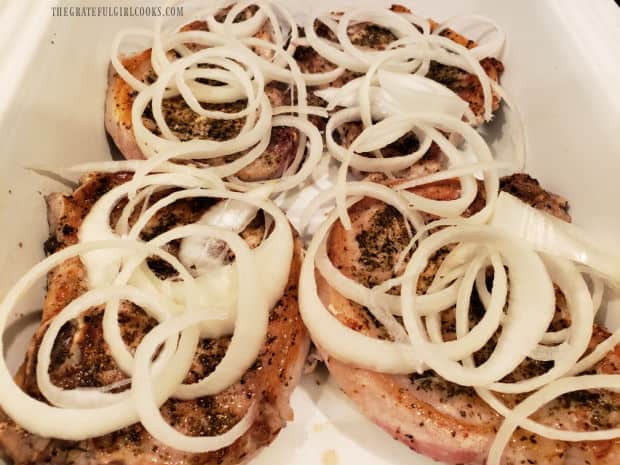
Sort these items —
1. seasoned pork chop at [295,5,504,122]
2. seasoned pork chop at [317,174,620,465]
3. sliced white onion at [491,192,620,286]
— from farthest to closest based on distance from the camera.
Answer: seasoned pork chop at [295,5,504,122], sliced white onion at [491,192,620,286], seasoned pork chop at [317,174,620,465]

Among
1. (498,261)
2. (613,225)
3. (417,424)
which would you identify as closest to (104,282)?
(417,424)

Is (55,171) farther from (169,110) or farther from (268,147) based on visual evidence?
(268,147)

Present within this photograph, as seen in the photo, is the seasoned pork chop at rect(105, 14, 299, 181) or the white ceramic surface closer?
the white ceramic surface

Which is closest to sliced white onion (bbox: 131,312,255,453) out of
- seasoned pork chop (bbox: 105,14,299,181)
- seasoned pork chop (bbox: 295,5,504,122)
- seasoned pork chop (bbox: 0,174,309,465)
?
seasoned pork chop (bbox: 0,174,309,465)

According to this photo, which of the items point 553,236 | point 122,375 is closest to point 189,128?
point 122,375

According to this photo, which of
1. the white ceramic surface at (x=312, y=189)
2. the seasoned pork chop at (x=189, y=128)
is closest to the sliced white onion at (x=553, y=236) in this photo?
the white ceramic surface at (x=312, y=189)

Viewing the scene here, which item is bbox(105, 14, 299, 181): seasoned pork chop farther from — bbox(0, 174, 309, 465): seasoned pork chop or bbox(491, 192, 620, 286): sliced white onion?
bbox(491, 192, 620, 286): sliced white onion

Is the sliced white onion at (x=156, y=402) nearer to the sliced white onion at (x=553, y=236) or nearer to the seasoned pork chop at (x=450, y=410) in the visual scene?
the seasoned pork chop at (x=450, y=410)

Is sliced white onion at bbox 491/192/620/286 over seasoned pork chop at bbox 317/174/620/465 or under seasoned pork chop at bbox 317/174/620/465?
over
